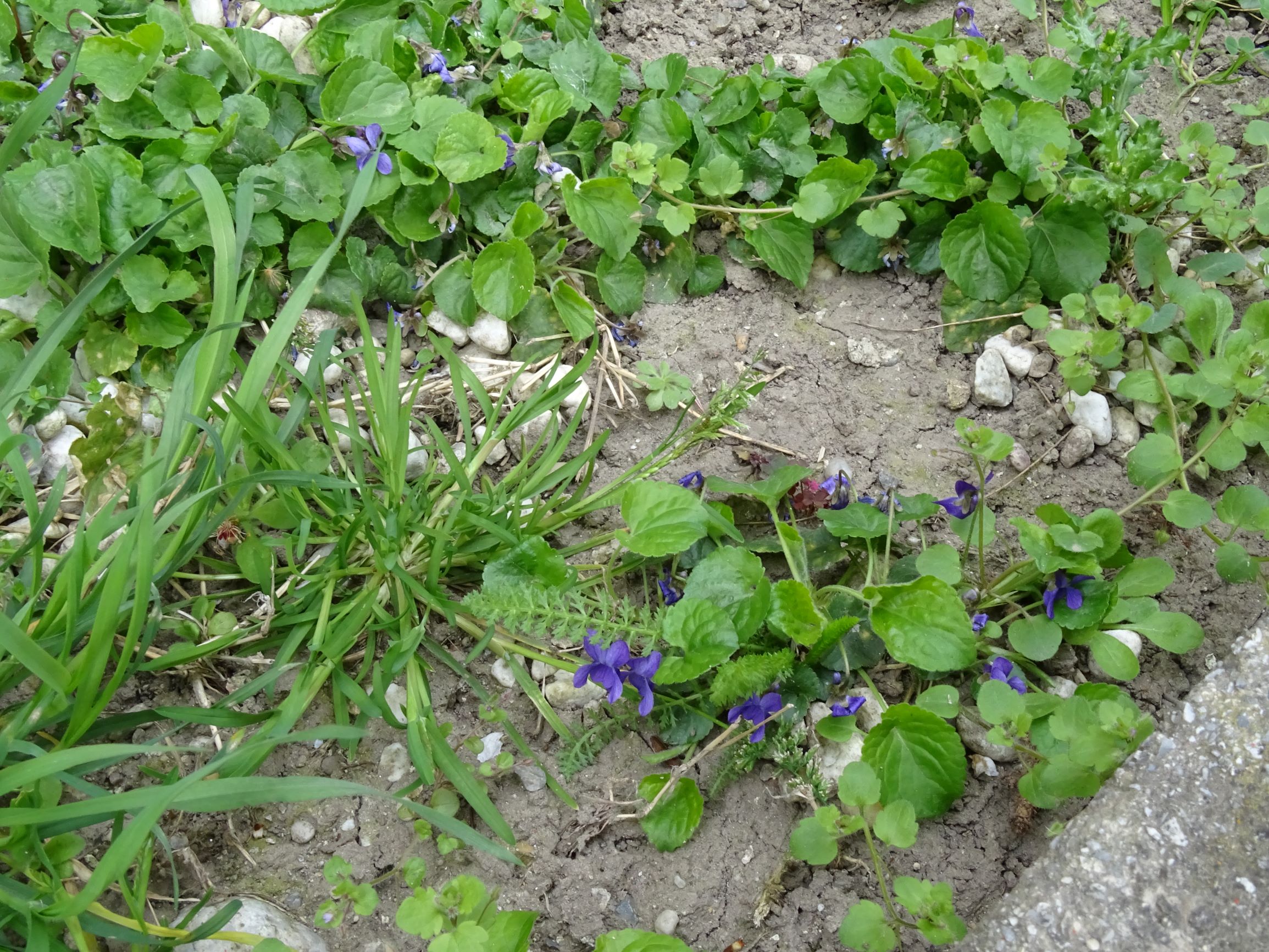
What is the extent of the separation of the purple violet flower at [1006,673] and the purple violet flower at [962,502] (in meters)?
0.30

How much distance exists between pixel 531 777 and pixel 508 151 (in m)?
1.42

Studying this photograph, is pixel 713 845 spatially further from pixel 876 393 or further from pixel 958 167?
pixel 958 167

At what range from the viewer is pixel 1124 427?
6.98 ft

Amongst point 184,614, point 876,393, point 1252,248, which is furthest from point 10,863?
point 1252,248

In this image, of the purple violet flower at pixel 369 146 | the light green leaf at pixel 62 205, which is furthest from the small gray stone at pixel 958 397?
the light green leaf at pixel 62 205

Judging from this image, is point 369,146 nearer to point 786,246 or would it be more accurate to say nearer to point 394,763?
Answer: point 786,246

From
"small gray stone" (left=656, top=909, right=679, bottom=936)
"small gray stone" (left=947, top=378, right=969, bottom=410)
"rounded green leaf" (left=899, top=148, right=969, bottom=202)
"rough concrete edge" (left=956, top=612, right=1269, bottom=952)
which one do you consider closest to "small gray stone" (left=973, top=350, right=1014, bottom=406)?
"small gray stone" (left=947, top=378, right=969, bottom=410)

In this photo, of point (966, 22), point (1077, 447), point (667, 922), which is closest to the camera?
point (667, 922)

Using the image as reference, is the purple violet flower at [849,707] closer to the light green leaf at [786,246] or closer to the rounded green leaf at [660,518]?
the rounded green leaf at [660,518]

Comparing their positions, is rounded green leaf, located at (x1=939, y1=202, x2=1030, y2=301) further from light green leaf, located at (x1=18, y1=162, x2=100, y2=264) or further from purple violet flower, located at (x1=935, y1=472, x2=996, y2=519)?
light green leaf, located at (x1=18, y1=162, x2=100, y2=264)

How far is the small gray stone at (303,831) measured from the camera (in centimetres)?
170

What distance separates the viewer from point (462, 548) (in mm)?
1896

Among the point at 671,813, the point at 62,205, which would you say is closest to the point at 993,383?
the point at 671,813

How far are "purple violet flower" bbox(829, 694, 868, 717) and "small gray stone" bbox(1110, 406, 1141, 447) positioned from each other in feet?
2.99
